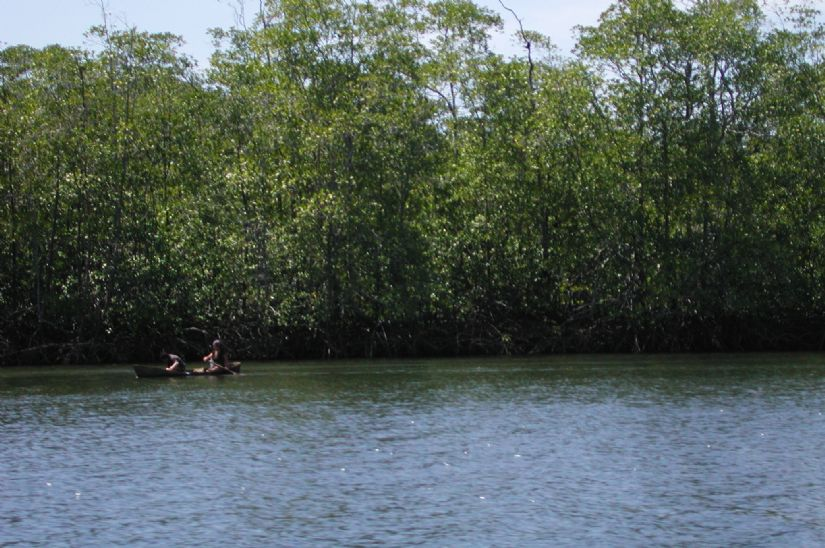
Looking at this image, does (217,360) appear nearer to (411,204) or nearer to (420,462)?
(411,204)

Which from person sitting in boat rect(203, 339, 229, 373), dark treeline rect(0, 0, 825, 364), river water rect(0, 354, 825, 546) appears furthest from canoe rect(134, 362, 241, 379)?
dark treeline rect(0, 0, 825, 364)

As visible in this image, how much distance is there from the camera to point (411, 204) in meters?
51.2

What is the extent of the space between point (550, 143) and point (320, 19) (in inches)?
403

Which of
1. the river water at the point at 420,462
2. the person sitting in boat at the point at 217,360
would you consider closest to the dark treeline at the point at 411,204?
the person sitting in boat at the point at 217,360

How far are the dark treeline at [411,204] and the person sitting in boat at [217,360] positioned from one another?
6820mm

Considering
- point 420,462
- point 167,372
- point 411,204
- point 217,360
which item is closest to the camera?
point 420,462

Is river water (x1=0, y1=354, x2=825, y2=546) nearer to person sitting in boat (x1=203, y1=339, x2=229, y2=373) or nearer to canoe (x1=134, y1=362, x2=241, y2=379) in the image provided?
canoe (x1=134, y1=362, x2=241, y2=379)

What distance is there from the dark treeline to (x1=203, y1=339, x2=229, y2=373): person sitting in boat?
6.82 meters

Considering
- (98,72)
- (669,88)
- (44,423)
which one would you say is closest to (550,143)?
(669,88)

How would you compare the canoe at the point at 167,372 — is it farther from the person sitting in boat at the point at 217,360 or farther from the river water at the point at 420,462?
the river water at the point at 420,462

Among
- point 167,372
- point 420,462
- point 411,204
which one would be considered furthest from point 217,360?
point 420,462

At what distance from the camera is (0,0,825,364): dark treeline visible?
47562mm

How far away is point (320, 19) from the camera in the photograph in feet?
166

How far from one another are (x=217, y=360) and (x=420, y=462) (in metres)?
20.4
